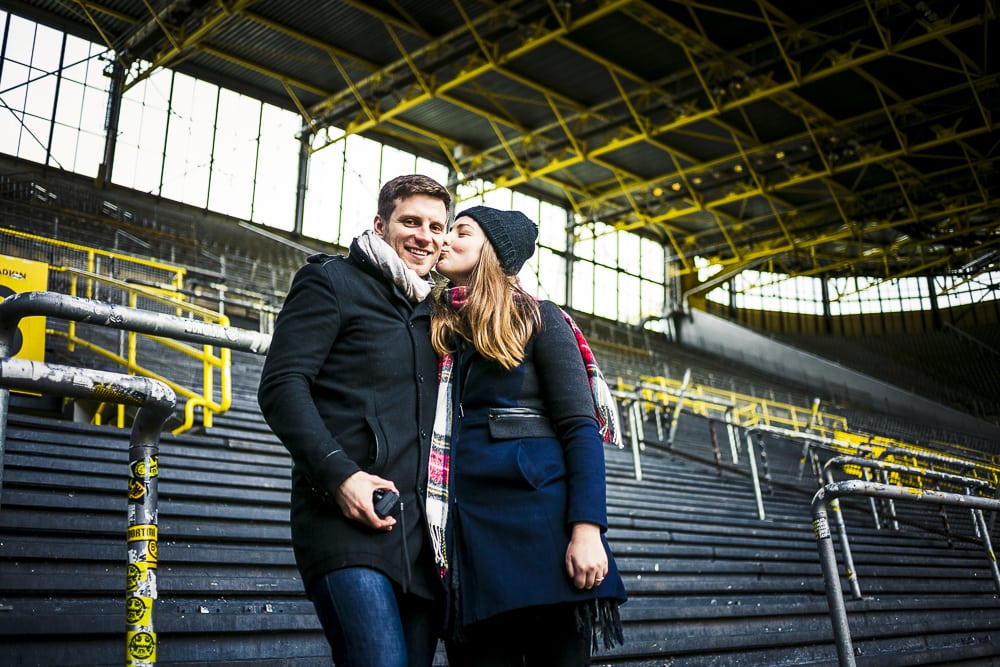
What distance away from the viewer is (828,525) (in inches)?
135

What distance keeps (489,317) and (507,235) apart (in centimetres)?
25

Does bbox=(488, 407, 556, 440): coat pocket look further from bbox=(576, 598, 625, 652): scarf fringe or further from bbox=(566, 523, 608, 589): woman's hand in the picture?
bbox=(576, 598, 625, 652): scarf fringe

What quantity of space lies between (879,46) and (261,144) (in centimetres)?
1373

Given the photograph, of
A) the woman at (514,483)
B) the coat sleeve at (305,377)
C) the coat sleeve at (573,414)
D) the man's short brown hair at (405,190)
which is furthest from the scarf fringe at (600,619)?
the man's short brown hair at (405,190)

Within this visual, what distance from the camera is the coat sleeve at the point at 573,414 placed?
1898 mm

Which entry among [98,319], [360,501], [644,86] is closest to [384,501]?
[360,501]

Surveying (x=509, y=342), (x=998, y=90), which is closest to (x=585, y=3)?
(x=998, y=90)

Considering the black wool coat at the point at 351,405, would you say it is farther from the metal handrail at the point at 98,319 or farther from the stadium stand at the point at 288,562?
the stadium stand at the point at 288,562

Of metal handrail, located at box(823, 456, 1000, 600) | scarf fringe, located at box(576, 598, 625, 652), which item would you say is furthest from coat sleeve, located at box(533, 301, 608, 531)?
metal handrail, located at box(823, 456, 1000, 600)

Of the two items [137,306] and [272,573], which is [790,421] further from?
[272,573]

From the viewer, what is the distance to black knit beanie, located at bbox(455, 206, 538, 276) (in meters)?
2.17

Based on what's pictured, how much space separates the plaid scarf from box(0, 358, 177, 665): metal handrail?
0.54 metres

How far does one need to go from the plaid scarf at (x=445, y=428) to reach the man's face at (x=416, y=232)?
0.10 m

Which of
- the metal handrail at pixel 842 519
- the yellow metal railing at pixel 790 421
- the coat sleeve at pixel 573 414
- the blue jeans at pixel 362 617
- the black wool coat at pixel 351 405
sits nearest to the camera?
the blue jeans at pixel 362 617
